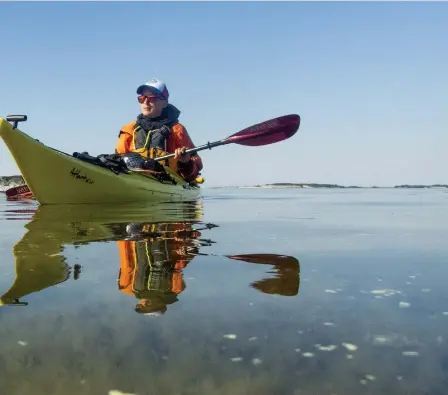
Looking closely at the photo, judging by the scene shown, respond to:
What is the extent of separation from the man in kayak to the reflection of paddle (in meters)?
8.94

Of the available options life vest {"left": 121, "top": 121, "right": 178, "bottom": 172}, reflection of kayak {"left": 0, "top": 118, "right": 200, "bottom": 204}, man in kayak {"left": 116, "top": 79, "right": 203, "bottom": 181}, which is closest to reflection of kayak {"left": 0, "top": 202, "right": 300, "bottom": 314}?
reflection of kayak {"left": 0, "top": 118, "right": 200, "bottom": 204}

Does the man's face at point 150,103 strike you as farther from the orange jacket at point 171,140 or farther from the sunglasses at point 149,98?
the orange jacket at point 171,140

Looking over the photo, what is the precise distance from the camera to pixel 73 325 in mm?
1635

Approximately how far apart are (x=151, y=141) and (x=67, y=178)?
11.2 ft

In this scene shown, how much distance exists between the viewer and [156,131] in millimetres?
12289

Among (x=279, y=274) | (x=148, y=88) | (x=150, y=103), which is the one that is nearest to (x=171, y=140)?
(x=150, y=103)

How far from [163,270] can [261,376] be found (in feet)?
4.83

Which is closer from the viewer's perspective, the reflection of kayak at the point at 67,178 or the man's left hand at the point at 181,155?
the reflection of kayak at the point at 67,178

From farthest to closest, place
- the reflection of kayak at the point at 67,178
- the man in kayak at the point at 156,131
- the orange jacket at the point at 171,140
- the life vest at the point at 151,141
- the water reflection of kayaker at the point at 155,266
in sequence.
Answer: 1. the orange jacket at the point at 171,140
2. the man in kayak at the point at 156,131
3. the life vest at the point at 151,141
4. the reflection of kayak at the point at 67,178
5. the water reflection of kayaker at the point at 155,266

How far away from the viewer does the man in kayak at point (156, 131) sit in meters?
12.2

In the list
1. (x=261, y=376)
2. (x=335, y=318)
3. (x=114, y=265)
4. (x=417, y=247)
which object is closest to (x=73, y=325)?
(x=261, y=376)

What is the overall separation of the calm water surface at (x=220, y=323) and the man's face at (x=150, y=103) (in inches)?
380

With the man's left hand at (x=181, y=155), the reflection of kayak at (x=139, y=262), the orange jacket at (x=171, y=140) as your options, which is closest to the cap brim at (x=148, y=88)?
the orange jacket at (x=171, y=140)

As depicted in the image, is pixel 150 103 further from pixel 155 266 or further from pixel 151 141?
pixel 155 266
